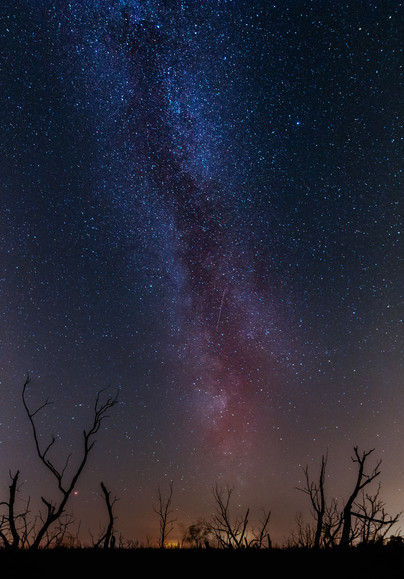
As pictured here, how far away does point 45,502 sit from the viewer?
1141 cm

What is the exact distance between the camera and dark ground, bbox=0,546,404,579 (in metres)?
10.4

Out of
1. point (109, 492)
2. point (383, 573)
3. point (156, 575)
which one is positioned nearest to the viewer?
point (383, 573)

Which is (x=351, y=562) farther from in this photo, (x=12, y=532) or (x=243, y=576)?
(x=12, y=532)

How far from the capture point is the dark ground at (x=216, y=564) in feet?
34.0

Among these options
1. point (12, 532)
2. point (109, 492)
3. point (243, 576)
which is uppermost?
point (109, 492)

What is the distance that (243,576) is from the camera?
10.7 metres

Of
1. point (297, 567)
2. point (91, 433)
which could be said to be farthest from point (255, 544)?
point (91, 433)

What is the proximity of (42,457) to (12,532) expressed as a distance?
93.2 inches

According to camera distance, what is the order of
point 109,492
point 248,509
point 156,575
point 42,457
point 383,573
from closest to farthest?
point 383,573 < point 156,575 < point 42,457 < point 109,492 < point 248,509

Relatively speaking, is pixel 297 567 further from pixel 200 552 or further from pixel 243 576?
pixel 200 552

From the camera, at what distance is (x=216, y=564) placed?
11.9 meters

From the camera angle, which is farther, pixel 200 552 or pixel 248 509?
pixel 248 509

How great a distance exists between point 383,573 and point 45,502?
868 centimetres

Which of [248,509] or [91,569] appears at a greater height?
[248,509]
